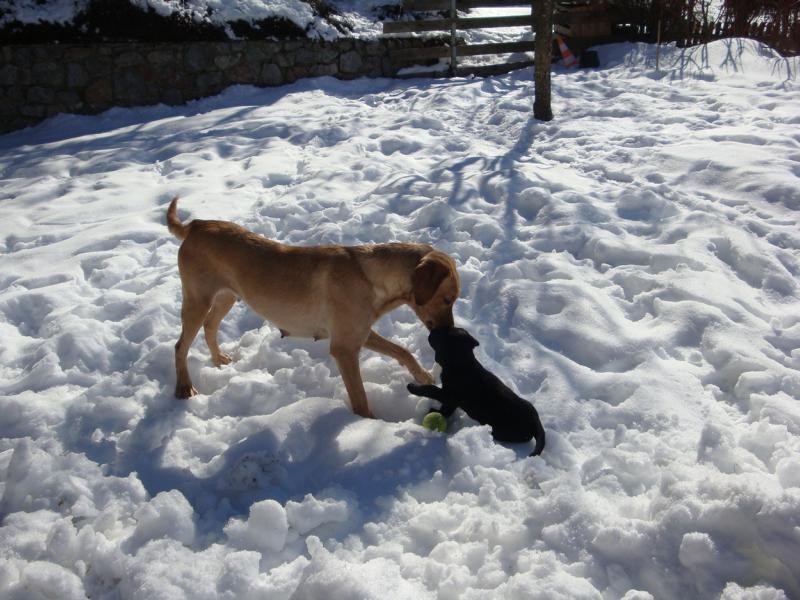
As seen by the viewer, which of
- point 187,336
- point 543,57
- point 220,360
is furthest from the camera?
point 543,57

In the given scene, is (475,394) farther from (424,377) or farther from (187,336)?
(187,336)

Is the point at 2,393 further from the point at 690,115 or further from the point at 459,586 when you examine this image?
the point at 690,115

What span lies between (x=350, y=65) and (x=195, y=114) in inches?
134

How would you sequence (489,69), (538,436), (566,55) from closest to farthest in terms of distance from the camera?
(538,436)
(566,55)
(489,69)

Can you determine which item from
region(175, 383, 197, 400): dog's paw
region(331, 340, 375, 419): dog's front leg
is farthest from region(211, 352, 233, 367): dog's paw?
region(331, 340, 375, 419): dog's front leg

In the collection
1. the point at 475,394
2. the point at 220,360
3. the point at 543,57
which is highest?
the point at 543,57

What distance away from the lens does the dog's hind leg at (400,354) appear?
3885mm

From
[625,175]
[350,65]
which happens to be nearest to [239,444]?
[625,175]

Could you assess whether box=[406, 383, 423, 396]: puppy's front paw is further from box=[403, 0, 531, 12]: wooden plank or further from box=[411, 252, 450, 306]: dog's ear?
box=[403, 0, 531, 12]: wooden plank

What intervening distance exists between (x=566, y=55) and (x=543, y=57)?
447 centimetres

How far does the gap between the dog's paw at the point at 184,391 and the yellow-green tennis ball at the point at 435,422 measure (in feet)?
4.63

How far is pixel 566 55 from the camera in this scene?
1234 cm

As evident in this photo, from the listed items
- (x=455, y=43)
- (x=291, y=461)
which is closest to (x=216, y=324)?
(x=291, y=461)

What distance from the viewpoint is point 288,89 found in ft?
36.9
